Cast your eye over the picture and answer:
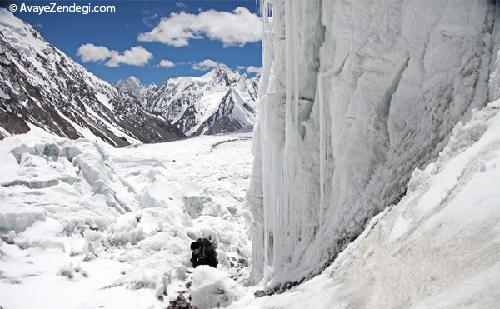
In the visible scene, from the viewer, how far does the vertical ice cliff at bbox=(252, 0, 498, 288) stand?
8.13m

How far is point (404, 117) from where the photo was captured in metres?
9.05

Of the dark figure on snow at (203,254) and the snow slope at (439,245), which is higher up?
the snow slope at (439,245)

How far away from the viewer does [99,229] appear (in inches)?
1006

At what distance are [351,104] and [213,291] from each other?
586cm

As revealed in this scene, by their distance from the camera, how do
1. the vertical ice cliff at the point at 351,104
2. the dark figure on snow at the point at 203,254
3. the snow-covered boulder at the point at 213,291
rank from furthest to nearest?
the dark figure on snow at the point at 203,254 < the snow-covered boulder at the point at 213,291 < the vertical ice cliff at the point at 351,104

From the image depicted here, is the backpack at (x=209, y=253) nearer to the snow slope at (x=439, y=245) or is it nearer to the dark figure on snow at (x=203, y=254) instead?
the dark figure on snow at (x=203, y=254)

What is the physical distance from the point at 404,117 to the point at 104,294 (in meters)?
12.5

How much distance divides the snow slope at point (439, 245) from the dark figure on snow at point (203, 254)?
40.5ft

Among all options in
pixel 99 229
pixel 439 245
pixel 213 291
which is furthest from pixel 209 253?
pixel 439 245

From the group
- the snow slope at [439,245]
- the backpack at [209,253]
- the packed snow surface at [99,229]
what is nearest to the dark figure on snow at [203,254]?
the backpack at [209,253]

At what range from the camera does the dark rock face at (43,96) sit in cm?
10888

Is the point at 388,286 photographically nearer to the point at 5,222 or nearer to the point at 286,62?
the point at 286,62

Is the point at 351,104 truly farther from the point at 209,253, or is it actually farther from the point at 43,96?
the point at 43,96

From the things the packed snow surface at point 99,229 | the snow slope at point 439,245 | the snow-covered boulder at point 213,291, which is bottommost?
the packed snow surface at point 99,229
